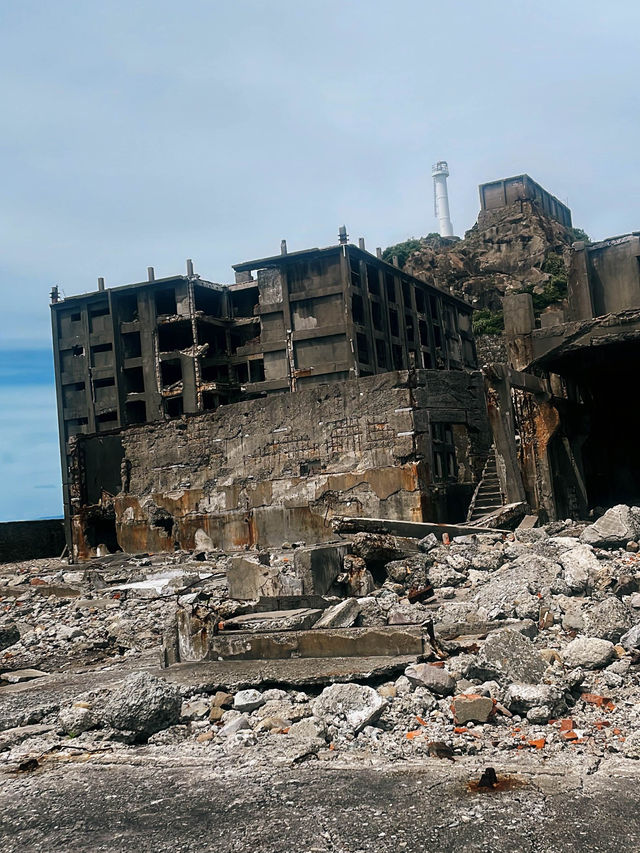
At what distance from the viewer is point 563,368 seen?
51.5 feet

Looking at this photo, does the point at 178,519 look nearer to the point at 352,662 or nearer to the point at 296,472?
the point at 296,472

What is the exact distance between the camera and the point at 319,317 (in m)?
32.3

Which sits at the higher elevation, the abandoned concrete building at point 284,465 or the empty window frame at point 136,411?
the empty window frame at point 136,411

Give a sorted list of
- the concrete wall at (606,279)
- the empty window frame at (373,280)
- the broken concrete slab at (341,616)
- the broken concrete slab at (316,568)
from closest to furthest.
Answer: the broken concrete slab at (341,616) → the broken concrete slab at (316,568) → the concrete wall at (606,279) → the empty window frame at (373,280)

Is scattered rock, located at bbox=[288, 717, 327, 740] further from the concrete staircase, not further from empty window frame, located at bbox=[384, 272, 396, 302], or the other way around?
empty window frame, located at bbox=[384, 272, 396, 302]

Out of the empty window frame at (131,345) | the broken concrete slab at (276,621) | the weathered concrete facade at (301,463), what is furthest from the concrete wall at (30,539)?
the broken concrete slab at (276,621)

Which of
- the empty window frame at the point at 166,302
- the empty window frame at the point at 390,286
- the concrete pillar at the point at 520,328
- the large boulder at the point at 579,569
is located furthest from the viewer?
the empty window frame at the point at 166,302

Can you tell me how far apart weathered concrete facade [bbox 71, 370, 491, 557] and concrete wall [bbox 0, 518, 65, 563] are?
831 cm

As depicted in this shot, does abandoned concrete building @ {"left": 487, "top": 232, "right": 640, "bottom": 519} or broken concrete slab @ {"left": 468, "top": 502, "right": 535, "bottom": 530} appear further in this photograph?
abandoned concrete building @ {"left": 487, "top": 232, "right": 640, "bottom": 519}

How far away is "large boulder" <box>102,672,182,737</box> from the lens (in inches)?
220

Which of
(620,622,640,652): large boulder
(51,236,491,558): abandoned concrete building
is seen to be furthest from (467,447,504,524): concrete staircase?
(620,622,640,652): large boulder

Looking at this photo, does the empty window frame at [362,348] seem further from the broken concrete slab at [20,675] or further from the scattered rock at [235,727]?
the scattered rock at [235,727]

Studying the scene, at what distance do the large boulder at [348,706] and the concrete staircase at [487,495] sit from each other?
28.1 feet

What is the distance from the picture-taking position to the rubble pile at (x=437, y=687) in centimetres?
492
